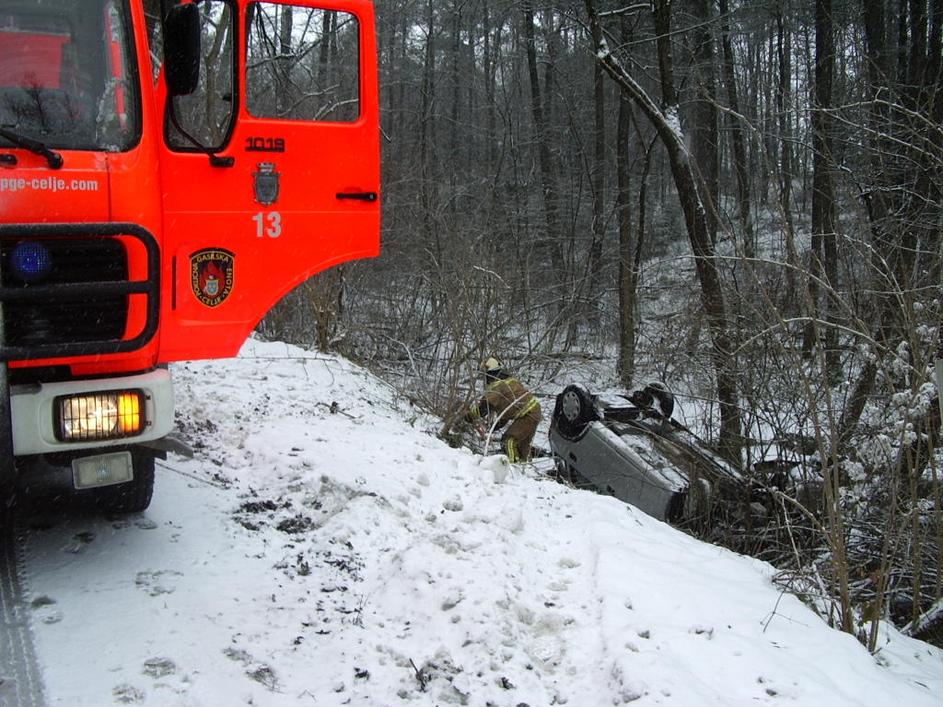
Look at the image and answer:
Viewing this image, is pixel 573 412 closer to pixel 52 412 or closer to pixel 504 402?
pixel 504 402

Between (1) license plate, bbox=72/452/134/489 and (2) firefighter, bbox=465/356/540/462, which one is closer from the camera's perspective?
(1) license plate, bbox=72/452/134/489

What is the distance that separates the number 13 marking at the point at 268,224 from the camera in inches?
166

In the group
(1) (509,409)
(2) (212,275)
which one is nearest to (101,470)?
(2) (212,275)

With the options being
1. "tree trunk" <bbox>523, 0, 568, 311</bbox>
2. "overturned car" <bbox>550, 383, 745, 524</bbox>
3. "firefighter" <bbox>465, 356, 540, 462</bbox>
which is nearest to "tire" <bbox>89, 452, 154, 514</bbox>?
"firefighter" <bbox>465, 356, 540, 462</bbox>

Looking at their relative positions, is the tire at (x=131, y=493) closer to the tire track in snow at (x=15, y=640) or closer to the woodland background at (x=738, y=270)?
the tire track in snow at (x=15, y=640)

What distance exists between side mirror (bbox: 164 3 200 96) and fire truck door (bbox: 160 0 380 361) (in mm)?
206

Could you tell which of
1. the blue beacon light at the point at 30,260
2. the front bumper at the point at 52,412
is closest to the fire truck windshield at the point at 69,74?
the blue beacon light at the point at 30,260

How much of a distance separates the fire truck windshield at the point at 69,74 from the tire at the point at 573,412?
5480mm

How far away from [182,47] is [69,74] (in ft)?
1.67

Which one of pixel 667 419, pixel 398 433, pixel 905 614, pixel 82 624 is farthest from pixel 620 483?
pixel 82 624

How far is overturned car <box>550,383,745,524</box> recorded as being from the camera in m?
6.70

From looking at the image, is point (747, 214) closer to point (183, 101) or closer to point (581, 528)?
point (581, 528)

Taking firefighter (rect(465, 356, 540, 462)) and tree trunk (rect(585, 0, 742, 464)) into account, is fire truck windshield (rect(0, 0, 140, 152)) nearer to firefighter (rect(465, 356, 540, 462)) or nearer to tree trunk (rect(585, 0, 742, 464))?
firefighter (rect(465, 356, 540, 462))

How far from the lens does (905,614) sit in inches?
203
